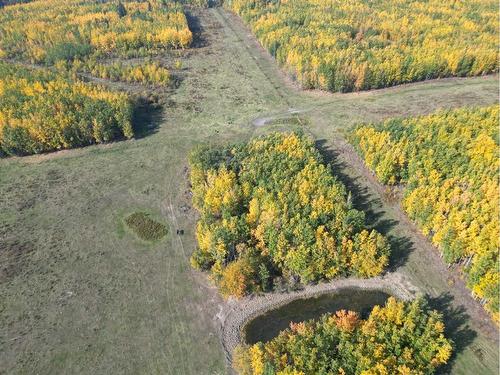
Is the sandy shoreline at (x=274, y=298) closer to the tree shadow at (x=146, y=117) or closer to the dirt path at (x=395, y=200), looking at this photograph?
the dirt path at (x=395, y=200)

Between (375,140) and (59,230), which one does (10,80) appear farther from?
(375,140)

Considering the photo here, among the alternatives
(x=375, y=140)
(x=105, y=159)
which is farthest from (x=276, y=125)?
(x=105, y=159)

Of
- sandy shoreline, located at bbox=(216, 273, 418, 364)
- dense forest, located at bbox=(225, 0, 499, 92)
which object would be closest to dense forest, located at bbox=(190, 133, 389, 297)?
sandy shoreline, located at bbox=(216, 273, 418, 364)

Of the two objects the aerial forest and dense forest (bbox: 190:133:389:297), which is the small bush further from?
the aerial forest

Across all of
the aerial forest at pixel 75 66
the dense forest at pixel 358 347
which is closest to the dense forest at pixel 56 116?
the aerial forest at pixel 75 66

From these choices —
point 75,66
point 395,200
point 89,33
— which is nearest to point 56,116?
point 75,66
